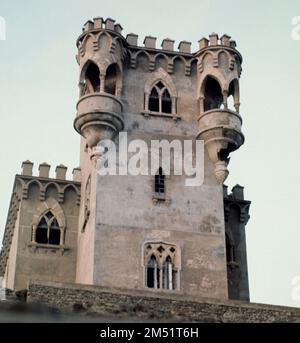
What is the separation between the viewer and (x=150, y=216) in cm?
4247

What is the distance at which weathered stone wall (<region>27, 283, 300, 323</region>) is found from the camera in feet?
98.6

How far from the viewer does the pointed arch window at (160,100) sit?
1786 inches

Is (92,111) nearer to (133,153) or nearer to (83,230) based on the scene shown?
(133,153)

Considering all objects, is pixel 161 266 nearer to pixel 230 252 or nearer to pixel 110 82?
pixel 230 252

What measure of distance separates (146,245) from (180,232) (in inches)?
65.4

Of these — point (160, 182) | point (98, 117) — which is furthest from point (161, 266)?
point (98, 117)

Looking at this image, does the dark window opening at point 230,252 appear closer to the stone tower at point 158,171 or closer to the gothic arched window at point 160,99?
the stone tower at point 158,171

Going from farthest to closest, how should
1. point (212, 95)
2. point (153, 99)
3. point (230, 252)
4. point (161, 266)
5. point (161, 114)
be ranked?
point (230, 252)
point (212, 95)
point (153, 99)
point (161, 114)
point (161, 266)

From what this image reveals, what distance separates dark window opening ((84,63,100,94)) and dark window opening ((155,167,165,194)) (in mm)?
5045

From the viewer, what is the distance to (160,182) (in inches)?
1710

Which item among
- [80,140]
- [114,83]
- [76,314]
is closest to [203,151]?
[114,83]

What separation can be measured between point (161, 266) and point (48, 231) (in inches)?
288

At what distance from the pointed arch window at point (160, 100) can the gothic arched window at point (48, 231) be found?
718cm

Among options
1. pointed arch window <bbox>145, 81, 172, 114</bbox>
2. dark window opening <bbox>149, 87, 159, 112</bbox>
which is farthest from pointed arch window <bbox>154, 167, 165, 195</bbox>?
dark window opening <bbox>149, 87, 159, 112</bbox>
